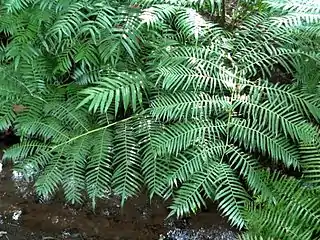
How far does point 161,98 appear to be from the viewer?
3189mm

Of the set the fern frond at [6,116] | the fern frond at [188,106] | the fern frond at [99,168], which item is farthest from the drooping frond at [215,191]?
the fern frond at [6,116]

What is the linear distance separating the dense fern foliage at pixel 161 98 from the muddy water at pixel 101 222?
101 millimetres

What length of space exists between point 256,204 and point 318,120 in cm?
69

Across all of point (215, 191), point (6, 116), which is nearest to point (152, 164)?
point (215, 191)

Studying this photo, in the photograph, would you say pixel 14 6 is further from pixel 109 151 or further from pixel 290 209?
pixel 290 209

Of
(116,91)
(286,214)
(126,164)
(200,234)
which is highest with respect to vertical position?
(116,91)

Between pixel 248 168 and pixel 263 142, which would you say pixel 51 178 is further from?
pixel 263 142

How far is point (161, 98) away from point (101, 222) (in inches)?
34.5

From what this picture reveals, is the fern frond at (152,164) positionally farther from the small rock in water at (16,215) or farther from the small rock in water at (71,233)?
the small rock in water at (16,215)

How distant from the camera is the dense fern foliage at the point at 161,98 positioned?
299 centimetres

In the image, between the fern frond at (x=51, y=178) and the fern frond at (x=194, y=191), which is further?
the fern frond at (x=51, y=178)

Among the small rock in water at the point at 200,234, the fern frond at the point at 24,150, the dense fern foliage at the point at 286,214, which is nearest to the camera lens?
the dense fern foliage at the point at 286,214

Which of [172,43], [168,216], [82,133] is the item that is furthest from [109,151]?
[172,43]

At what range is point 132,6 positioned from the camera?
3391 millimetres
